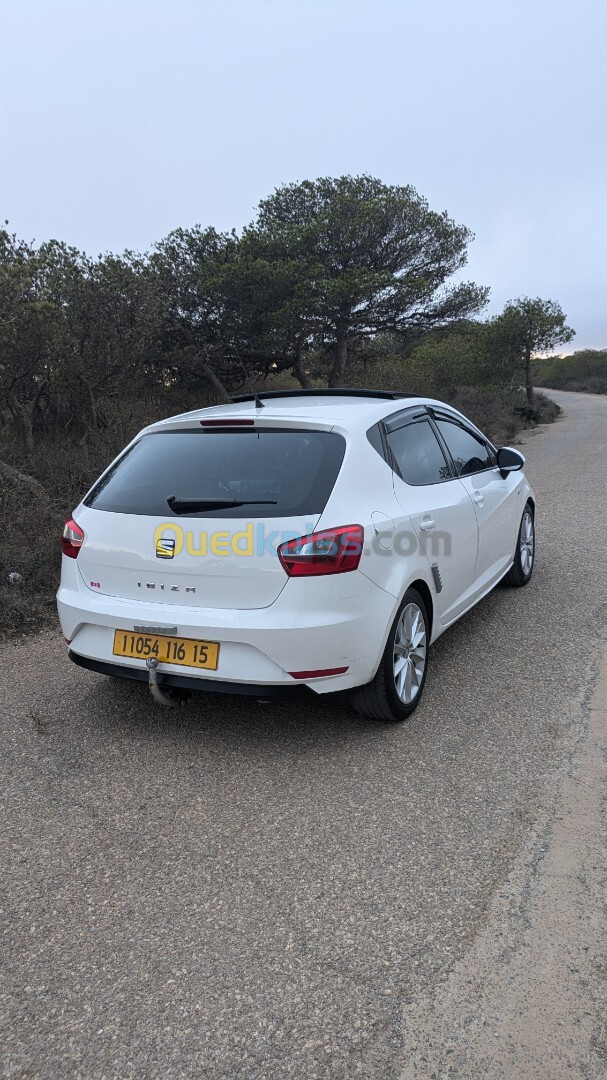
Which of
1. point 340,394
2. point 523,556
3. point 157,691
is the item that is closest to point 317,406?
point 340,394

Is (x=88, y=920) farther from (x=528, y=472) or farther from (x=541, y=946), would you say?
(x=528, y=472)

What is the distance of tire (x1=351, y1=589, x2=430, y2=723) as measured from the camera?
339 cm

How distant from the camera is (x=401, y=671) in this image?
3543 millimetres

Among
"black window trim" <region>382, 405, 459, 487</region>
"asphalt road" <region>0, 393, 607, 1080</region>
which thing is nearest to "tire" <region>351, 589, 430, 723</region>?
"asphalt road" <region>0, 393, 607, 1080</region>

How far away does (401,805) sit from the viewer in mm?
2934

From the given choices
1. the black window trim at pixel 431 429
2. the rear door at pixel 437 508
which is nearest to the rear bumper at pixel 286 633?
the rear door at pixel 437 508

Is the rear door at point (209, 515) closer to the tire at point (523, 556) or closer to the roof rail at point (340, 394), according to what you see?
the roof rail at point (340, 394)

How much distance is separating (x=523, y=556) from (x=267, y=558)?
11.0 ft

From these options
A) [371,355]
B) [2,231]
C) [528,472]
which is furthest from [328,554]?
[371,355]

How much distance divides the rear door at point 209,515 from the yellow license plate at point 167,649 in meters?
0.17

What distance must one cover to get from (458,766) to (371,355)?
21750 millimetres

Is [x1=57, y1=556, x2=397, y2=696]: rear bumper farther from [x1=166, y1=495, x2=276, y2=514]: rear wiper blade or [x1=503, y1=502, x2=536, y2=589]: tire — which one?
[x1=503, y1=502, x2=536, y2=589]: tire

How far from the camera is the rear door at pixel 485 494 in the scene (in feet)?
15.3

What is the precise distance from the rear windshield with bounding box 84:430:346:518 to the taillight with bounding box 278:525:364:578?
13cm
